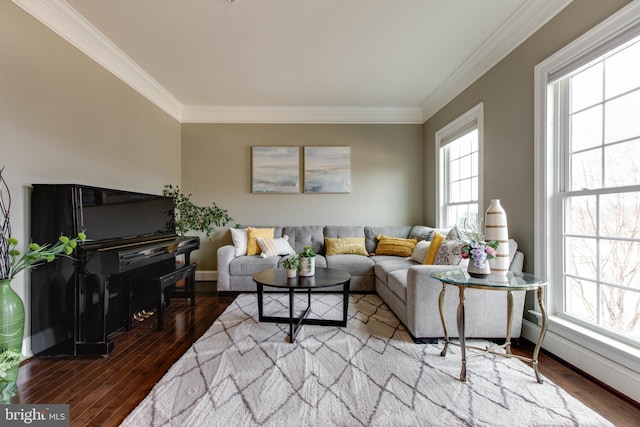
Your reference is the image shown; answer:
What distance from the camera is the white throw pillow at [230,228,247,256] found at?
12.4 ft

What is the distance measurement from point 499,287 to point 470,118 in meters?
2.25

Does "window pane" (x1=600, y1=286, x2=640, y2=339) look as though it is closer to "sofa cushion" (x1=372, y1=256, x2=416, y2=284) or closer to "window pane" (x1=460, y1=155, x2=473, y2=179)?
"sofa cushion" (x1=372, y1=256, x2=416, y2=284)

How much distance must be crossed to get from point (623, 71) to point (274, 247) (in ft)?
11.6

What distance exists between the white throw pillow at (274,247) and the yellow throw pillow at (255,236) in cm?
10

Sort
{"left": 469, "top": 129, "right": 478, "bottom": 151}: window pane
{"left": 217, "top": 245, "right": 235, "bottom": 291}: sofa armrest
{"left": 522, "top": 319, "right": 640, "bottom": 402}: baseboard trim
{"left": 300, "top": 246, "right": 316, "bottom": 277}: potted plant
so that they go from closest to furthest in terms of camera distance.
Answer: {"left": 522, "top": 319, "right": 640, "bottom": 402}: baseboard trim → {"left": 300, "top": 246, "right": 316, "bottom": 277}: potted plant → {"left": 469, "top": 129, "right": 478, "bottom": 151}: window pane → {"left": 217, "top": 245, "right": 235, "bottom": 291}: sofa armrest

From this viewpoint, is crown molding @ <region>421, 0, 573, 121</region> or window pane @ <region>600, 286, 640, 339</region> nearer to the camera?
window pane @ <region>600, 286, 640, 339</region>

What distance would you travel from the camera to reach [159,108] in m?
3.73

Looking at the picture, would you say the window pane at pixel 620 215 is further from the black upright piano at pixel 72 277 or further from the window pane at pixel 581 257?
the black upright piano at pixel 72 277

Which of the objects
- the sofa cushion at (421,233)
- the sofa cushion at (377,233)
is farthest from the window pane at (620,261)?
the sofa cushion at (377,233)

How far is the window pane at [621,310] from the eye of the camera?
5.34 ft

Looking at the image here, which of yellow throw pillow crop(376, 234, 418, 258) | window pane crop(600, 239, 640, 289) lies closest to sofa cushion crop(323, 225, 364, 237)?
yellow throw pillow crop(376, 234, 418, 258)

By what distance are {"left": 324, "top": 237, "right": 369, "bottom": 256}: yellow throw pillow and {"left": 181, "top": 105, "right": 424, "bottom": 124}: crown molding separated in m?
1.91

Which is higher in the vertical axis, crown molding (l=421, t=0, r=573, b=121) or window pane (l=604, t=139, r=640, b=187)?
crown molding (l=421, t=0, r=573, b=121)

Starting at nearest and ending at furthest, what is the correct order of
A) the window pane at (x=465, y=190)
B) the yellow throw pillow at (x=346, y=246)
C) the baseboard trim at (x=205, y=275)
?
the window pane at (x=465, y=190)
the yellow throw pillow at (x=346, y=246)
the baseboard trim at (x=205, y=275)
